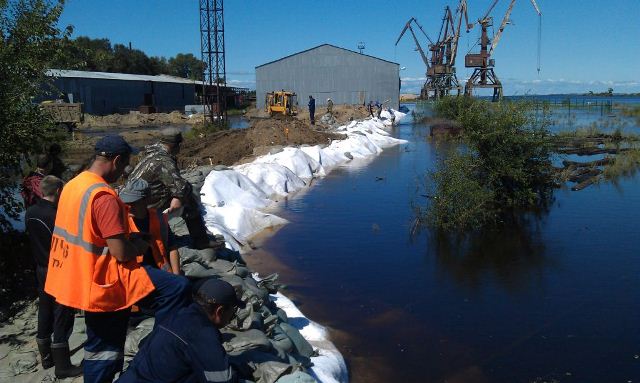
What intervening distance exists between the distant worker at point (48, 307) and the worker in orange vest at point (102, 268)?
2.63 ft

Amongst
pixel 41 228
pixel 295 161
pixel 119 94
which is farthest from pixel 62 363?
pixel 119 94

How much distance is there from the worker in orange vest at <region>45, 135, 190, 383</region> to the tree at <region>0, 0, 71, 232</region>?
2.82 metres

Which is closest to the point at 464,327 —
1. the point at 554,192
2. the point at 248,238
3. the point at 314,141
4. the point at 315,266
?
the point at 315,266

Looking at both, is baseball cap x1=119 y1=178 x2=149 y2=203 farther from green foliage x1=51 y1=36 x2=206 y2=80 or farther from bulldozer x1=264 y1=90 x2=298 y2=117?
bulldozer x1=264 y1=90 x2=298 y2=117

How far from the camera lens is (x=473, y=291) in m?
7.26

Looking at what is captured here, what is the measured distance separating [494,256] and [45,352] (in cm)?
674

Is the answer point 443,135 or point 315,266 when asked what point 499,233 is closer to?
point 315,266

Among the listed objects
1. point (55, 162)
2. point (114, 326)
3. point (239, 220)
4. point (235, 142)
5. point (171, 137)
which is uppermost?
point (171, 137)

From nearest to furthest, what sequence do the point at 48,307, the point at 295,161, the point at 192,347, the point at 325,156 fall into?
the point at 192,347 < the point at 48,307 < the point at 295,161 < the point at 325,156

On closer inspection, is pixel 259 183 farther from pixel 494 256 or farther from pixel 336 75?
pixel 336 75

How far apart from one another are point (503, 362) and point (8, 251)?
5039mm

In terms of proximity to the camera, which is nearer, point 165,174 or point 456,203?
point 165,174

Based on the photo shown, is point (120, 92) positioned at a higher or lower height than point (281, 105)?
higher

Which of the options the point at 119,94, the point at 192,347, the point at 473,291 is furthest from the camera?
the point at 119,94
